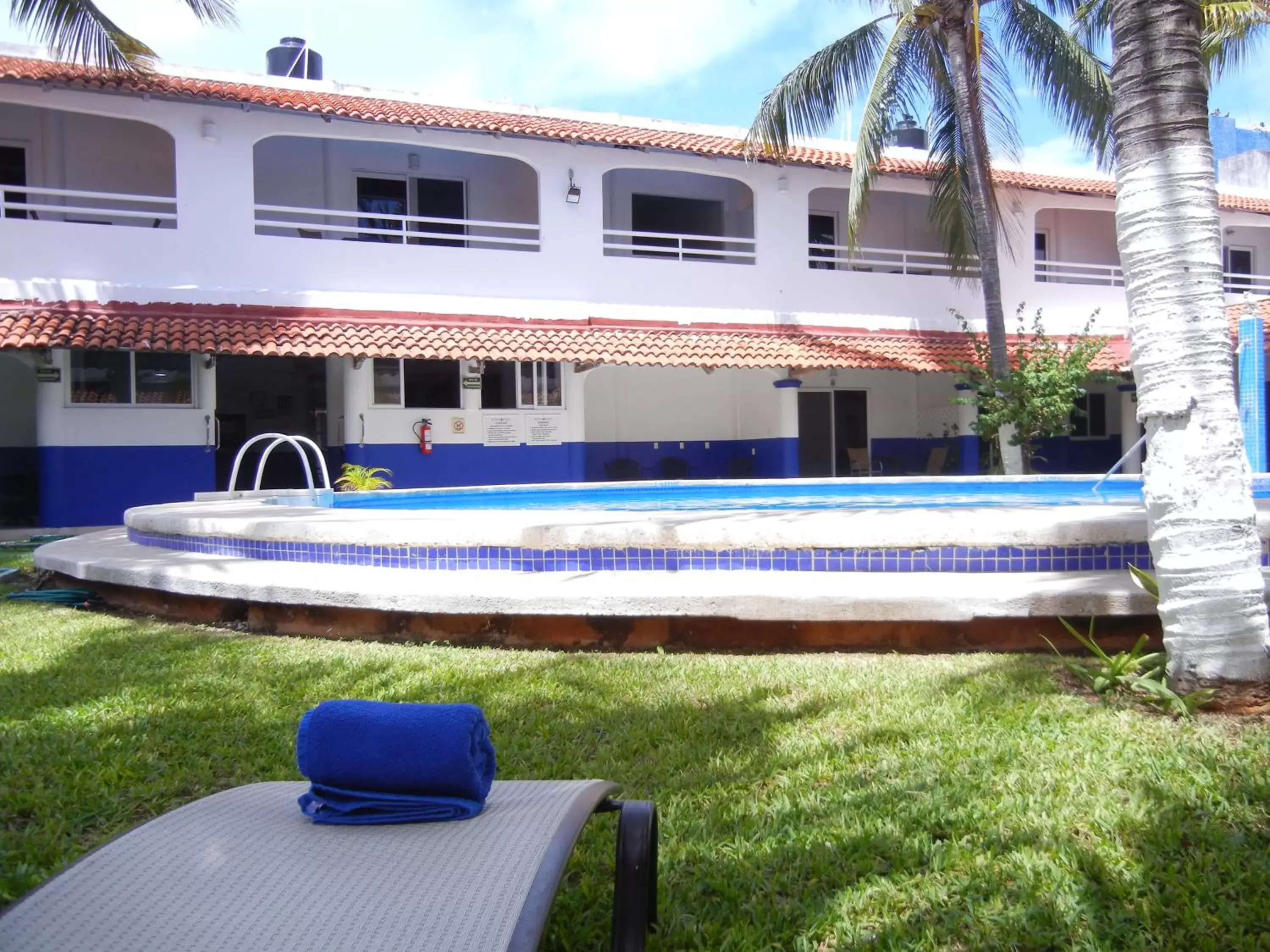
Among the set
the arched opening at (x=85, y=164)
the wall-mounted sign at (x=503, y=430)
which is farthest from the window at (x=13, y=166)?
the wall-mounted sign at (x=503, y=430)

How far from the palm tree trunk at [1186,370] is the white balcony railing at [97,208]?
12.2m

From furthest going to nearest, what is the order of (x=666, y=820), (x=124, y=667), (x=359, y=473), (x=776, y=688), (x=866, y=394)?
(x=866, y=394) < (x=359, y=473) < (x=124, y=667) < (x=776, y=688) < (x=666, y=820)

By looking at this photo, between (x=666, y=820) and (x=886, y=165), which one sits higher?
(x=886, y=165)

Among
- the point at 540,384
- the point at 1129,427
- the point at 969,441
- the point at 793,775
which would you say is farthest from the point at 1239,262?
the point at 793,775

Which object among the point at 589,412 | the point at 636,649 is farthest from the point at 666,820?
the point at 589,412

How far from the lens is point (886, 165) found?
55.4 feet

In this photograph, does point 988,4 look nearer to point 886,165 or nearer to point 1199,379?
point 886,165

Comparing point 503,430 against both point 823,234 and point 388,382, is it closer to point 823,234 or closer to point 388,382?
point 388,382

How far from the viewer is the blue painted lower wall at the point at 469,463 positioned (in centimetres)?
1420

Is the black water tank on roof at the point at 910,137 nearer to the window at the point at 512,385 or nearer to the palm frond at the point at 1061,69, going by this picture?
the palm frond at the point at 1061,69

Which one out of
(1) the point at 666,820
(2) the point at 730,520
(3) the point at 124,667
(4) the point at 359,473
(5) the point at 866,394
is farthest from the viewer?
(5) the point at 866,394

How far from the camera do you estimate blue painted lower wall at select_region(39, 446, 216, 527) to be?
12.6 metres

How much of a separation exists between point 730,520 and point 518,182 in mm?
12563

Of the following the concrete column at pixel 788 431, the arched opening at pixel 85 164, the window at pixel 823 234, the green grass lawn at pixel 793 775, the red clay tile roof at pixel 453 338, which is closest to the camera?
the green grass lawn at pixel 793 775
